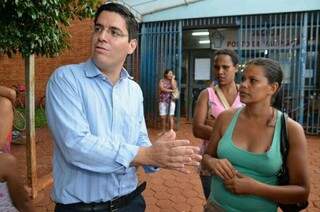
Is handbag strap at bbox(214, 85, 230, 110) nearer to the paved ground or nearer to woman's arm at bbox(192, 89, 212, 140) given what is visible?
woman's arm at bbox(192, 89, 212, 140)

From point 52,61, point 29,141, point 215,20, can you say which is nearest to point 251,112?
point 29,141

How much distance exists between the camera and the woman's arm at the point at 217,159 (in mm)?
2189

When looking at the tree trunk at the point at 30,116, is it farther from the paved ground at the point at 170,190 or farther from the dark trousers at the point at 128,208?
the dark trousers at the point at 128,208

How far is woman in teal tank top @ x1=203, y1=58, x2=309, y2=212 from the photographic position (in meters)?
2.19

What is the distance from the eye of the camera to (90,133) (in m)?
1.73

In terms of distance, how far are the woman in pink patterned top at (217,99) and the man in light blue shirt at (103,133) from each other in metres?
1.07

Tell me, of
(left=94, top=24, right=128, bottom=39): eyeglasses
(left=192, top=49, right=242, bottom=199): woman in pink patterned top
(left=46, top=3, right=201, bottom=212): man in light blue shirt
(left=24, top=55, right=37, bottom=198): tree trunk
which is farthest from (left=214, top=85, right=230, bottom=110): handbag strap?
(left=24, top=55, right=37, bottom=198): tree trunk

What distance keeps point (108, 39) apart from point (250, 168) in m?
1.12

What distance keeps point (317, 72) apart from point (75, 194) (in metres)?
9.63

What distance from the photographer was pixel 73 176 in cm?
182

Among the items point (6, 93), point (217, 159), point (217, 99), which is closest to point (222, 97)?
point (217, 99)

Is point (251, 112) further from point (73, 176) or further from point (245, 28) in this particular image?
point (245, 28)

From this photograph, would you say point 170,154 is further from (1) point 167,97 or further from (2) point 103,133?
(1) point 167,97

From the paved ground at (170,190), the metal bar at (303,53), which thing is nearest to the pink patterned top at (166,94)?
the metal bar at (303,53)
